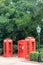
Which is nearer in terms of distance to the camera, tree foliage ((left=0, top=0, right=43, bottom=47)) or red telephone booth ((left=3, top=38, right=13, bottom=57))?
red telephone booth ((left=3, top=38, right=13, bottom=57))

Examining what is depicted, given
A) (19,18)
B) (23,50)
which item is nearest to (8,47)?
(23,50)

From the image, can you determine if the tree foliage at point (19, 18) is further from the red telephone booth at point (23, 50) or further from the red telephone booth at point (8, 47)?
the red telephone booth at point (23, 50)

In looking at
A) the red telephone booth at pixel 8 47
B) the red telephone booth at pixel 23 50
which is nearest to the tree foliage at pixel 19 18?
the red telephone booth at pixel 8 47

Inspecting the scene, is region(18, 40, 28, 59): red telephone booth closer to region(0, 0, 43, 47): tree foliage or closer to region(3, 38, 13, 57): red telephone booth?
region(3, 38, 13, 57): red telephone booth

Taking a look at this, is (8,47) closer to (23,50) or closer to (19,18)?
(23,50)

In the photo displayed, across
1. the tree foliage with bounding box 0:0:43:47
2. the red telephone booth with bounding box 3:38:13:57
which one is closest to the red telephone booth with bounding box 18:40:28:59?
the red telephone booth with bounding box 3:38:13:57

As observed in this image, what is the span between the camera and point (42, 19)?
108 ft

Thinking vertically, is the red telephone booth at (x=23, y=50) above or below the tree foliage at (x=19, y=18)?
below

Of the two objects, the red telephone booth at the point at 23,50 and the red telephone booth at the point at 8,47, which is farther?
the red telephone booth at the point at 8,47

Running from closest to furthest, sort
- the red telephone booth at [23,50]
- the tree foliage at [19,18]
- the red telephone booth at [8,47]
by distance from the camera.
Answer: the red telephone booth at [23,50] → the red telephone booth at [8,47] → the tree foliage at [19,18]

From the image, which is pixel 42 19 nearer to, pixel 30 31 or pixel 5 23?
pixel 30 31

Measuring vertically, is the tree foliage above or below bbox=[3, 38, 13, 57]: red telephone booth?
above

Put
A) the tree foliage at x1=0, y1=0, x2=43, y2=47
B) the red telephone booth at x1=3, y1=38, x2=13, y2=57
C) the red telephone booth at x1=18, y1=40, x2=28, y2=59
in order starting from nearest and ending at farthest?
the red telephone booth at x1=18, y1=40, x2=28, y2=59
the red telephone booth at x1=3, y1=38, x2=13, y2=57
the tree foliage at x1=0, y1=0, x2=43, y2=47

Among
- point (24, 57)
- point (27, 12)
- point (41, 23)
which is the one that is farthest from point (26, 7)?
point (24, 57)
